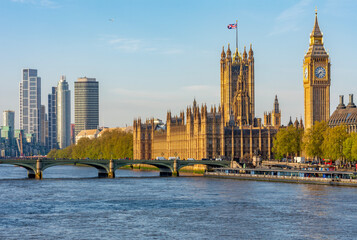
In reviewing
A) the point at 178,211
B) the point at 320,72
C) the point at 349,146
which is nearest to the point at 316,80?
the point at 320,72

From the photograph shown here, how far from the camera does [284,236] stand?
258ft

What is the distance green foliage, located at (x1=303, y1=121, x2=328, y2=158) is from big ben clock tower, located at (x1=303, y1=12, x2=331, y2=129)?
1494 cm

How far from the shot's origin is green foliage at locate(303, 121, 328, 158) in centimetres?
16912

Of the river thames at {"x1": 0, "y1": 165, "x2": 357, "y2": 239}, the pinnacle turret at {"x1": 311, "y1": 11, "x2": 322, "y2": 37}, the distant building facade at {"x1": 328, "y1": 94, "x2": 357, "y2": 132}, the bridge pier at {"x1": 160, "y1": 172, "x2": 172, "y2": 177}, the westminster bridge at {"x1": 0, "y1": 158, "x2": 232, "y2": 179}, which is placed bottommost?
the river thames at {"x1": 0, "y1": 165, "x2": 357, "y2": 239}

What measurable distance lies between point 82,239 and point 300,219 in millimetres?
26333

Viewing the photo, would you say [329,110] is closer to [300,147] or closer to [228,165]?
[300,147]

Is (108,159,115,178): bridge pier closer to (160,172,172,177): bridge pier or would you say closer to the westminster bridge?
the westminster bridge

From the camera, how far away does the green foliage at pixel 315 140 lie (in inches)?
6658

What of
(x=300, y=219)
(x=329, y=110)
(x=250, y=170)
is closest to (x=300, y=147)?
(x=329, y=110)

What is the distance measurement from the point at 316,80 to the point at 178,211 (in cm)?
9680

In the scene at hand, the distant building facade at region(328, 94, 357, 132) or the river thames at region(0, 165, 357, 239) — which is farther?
the distant building facade at region(328, 94, 357, 132)

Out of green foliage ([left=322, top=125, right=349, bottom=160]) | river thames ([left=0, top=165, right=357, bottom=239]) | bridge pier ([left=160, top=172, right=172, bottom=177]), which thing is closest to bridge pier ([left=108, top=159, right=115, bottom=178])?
bridge pier ([left=160, top=172, right=172, bottom=177])

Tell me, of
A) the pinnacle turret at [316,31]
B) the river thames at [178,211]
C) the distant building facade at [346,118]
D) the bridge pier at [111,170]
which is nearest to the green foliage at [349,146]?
the river thames at [178,211]

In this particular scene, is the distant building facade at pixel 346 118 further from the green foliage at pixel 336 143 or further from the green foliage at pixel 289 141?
the green foliage at pixel 336 143
